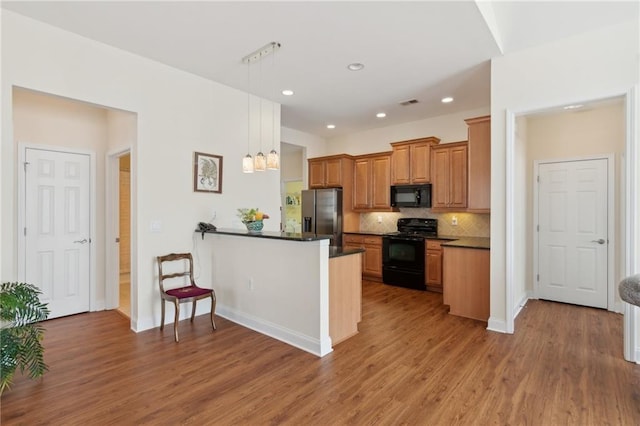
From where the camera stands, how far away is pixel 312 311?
298cm

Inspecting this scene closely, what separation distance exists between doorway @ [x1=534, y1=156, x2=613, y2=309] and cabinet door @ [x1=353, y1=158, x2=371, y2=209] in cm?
286

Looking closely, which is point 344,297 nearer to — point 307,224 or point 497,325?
point 497,325

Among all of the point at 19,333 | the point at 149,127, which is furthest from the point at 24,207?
the point at 19,333

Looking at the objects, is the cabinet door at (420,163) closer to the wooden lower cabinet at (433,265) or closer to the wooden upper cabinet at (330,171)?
the wooden lower cabinet at (433,265)

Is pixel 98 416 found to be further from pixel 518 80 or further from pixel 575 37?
pixel 575 37

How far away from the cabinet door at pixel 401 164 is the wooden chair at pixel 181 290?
3895 millimetres

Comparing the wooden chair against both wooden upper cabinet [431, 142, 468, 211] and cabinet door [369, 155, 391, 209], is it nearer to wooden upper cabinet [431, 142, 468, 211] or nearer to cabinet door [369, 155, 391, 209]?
cabinet door [369, 155, 391, 209]

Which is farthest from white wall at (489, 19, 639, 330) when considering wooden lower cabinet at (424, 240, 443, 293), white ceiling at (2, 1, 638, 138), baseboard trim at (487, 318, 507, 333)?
wooden lower cabinet at (424, 240, 443, 293)

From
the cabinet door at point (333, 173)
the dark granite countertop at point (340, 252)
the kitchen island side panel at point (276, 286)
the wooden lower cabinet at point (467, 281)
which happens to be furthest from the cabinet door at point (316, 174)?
the dark granite countertop at point (340, 252)

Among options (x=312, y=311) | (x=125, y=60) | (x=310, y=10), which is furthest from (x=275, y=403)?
(x=125, y=60)

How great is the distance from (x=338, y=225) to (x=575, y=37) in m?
4.42

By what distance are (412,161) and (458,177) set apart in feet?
2.90

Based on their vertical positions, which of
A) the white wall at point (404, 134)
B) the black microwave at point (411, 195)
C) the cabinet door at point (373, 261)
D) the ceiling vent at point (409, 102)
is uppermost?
the ceiling vent at point (409, 102)

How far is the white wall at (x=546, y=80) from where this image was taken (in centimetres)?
289
